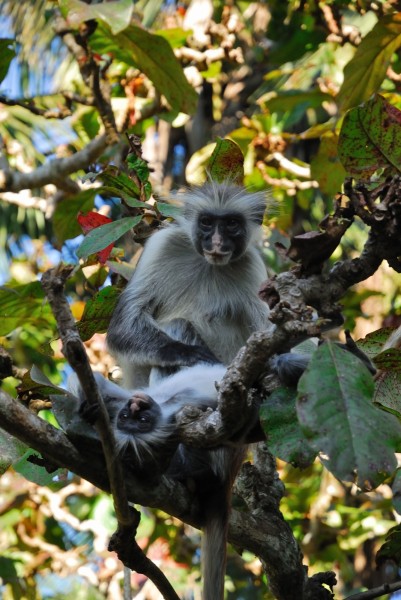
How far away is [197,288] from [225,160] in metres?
0.82

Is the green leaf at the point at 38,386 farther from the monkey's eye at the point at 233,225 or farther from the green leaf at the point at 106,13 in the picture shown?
the green leaf at the point at 106,13

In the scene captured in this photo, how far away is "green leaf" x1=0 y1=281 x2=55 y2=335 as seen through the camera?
14.6 feet

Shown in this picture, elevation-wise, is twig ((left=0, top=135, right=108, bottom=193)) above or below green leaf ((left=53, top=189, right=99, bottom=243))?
above

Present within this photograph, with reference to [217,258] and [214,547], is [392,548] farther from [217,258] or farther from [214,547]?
[217,258]

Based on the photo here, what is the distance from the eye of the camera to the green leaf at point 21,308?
175 inches

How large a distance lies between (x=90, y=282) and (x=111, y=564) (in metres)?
2.34

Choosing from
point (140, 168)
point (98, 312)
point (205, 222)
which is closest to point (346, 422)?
point (140, 168)

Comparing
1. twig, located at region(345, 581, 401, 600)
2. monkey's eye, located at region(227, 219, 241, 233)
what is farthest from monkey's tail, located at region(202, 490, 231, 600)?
monkey's eye, located at region(227, 219, 241, 233)

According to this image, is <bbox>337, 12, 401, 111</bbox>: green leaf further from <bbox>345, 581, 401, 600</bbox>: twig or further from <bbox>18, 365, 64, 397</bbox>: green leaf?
<bbox>345, 581, 401, 600</bbox>: twig

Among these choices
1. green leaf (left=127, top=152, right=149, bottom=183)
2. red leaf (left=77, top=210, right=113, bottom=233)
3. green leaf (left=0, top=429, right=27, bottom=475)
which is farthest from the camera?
red leaf (left=77, top=210, right=113, bottom=233)

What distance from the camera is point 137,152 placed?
3689mm

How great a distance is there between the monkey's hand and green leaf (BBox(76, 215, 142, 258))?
3.22ft

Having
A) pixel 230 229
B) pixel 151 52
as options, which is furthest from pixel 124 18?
pixel 230 229

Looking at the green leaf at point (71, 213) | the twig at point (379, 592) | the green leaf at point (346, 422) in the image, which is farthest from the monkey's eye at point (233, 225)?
the green leaf at point (346, 422)
